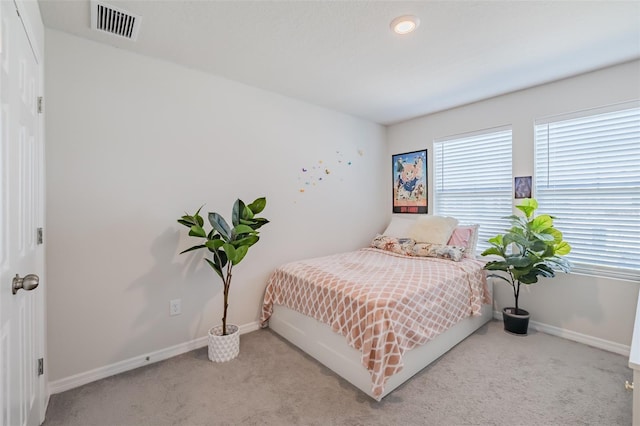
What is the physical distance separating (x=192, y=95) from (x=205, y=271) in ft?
5.02

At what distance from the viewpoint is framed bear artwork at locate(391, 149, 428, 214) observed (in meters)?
3.81

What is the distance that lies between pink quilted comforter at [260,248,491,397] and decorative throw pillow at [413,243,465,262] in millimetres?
65

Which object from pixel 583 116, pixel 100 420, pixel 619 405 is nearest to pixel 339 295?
pixel 100 420

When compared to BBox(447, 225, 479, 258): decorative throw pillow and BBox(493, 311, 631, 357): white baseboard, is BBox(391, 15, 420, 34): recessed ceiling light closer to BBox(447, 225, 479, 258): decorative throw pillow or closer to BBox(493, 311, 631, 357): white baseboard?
BBox(447, 225, 479, 258): decorative throw pillow

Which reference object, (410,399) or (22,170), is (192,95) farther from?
(410,399)

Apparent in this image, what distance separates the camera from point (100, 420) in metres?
1.65

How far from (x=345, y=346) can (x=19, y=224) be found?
6.36 feet

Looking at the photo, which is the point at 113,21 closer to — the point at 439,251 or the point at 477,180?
the point at 439,251

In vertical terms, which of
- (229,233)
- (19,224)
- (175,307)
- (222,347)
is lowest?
(222,347)

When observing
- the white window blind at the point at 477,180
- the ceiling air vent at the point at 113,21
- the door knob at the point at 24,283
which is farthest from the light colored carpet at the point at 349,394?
the ceiling air vent at the point at 113,21

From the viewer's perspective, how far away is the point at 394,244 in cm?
344

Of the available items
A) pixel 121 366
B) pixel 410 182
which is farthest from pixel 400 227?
pixel 121 366

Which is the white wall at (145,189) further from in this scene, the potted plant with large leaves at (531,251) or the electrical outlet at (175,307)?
the potted plant with large leaves at (531,251)

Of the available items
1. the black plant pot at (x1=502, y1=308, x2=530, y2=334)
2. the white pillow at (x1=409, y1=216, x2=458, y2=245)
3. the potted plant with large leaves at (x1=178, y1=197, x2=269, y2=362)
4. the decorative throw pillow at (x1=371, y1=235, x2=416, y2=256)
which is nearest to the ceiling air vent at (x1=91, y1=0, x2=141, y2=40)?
the potted plant with large leaves at (x1=178, y1=197, x2=269, y2=362)
